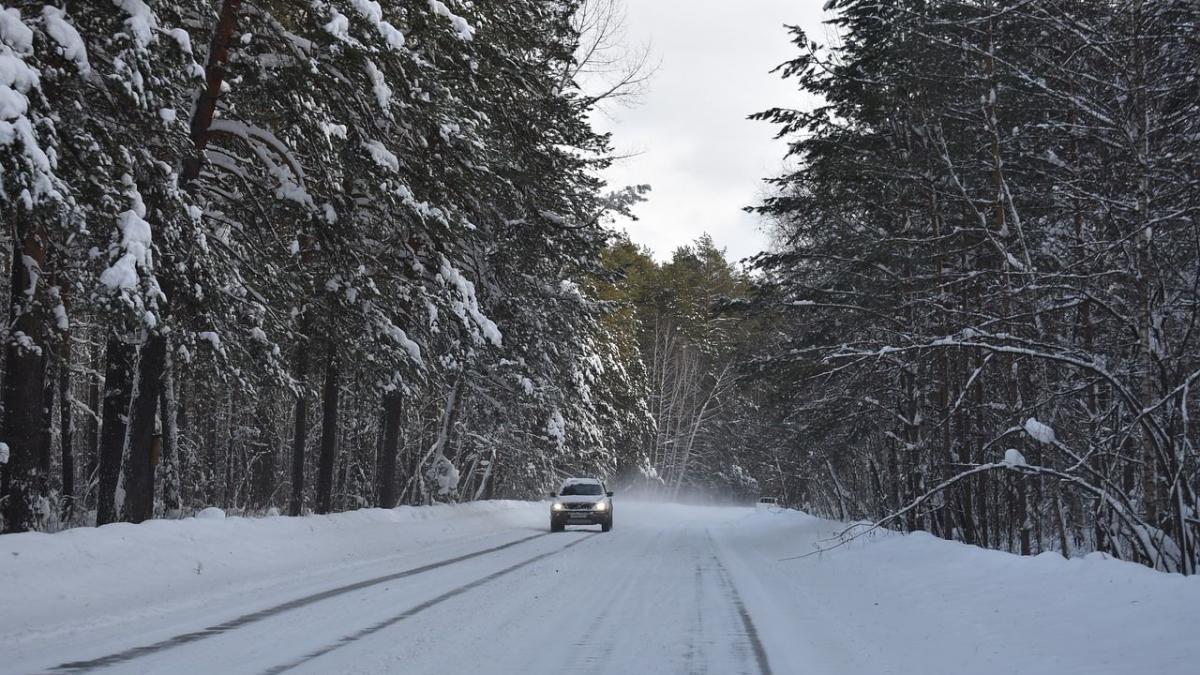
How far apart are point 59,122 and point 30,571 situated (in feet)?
14.4

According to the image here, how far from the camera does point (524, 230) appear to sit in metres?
19.9

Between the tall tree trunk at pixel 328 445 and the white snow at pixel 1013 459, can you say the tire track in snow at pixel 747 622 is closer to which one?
the white snow at pixel 1013 459

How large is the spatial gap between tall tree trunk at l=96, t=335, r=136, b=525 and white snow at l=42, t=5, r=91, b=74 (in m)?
6.00

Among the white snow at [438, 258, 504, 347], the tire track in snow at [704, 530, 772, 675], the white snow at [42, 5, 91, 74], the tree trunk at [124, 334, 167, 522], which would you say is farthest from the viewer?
the white snow at [438, 258, 504, 347]

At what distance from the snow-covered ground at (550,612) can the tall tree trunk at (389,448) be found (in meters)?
9.05

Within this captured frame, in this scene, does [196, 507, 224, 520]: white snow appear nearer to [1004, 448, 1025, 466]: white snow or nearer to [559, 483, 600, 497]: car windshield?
[1004, 448, 1025, 466]: white snow

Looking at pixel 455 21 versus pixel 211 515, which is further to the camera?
pixel 211 515

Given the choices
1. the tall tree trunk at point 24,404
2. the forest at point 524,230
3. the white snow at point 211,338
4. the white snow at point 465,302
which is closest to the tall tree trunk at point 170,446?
the forest at point 524,230

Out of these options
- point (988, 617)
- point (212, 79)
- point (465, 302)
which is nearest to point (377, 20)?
point (212, 79)

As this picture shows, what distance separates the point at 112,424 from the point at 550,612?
8.07m

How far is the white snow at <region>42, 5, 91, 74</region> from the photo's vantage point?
7977 mm

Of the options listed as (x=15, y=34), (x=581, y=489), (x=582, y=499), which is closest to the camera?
(x=15, y=34)

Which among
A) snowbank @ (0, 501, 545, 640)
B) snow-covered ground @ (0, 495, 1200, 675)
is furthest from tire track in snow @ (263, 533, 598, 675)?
snowbank @ (0, 501, 545, 640)

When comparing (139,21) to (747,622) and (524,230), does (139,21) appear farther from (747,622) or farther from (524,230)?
(524,230)
